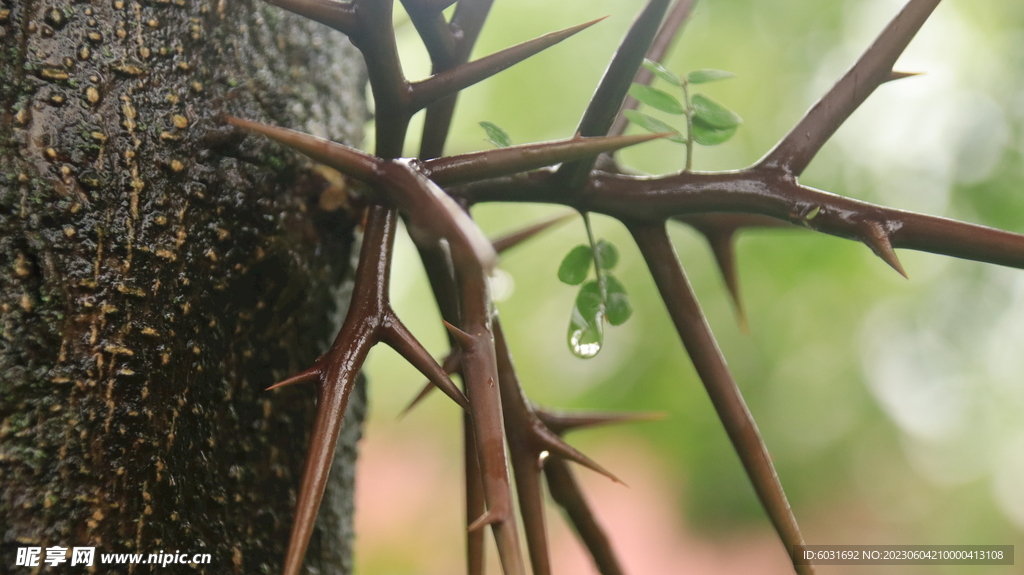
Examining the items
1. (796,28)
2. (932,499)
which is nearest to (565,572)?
(932,499)

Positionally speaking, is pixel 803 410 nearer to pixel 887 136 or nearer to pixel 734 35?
pixel 887 136

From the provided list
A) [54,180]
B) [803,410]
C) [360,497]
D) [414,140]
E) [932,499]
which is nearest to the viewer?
[54,180]

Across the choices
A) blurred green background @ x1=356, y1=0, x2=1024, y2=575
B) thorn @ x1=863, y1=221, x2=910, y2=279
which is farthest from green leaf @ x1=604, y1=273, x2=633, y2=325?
blurred green background @ x1=356, y1=0, x2=1024, y2=575

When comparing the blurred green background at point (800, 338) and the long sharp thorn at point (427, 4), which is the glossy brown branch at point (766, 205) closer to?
the long sharp thorn at point (427, 4)

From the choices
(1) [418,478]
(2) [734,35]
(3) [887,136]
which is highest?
(2) [734,35]

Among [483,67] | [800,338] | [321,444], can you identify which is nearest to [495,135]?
[483,67]
